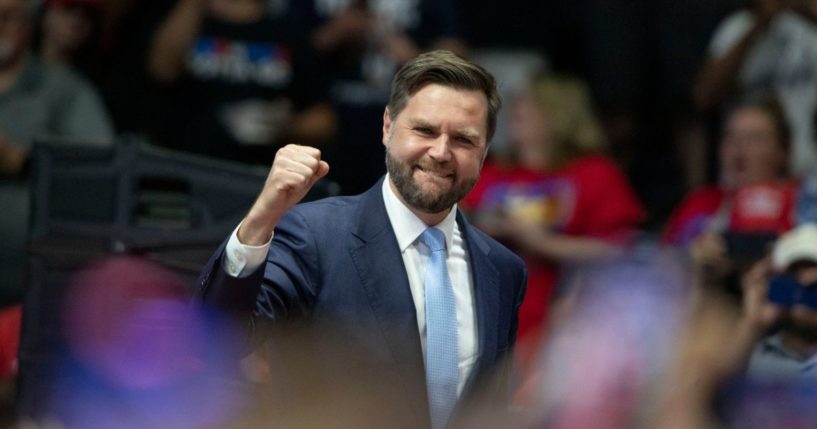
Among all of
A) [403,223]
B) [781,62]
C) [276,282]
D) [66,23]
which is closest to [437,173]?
[403,223]

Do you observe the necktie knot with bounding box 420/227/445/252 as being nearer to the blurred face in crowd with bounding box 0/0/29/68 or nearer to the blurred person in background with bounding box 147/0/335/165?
the blurred person in background with bounding box 147/0/335/165

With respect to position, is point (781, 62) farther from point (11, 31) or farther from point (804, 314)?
point (11, 31)

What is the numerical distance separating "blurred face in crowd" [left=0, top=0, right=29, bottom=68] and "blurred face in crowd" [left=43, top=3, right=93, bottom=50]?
566 millimetres

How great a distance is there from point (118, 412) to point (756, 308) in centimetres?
218

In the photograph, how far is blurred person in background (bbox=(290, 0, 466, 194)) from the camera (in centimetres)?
716

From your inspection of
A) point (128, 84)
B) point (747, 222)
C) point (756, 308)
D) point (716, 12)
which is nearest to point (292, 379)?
point (756, 308)

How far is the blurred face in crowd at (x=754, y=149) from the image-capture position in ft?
20.8

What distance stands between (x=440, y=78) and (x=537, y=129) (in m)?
3.26

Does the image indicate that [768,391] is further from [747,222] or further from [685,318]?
[747,222]

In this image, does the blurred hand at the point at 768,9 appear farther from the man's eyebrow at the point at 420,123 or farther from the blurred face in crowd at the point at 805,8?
the man's eyebrow at the point at 420,123

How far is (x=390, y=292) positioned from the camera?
11.4 feet

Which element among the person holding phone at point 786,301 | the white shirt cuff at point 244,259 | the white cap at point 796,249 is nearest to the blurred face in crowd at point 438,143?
the white shirt cuff at point 244,259

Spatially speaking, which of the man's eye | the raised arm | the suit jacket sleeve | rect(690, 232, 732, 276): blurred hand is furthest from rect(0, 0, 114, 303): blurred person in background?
the man's eye

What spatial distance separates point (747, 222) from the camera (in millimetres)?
6223
